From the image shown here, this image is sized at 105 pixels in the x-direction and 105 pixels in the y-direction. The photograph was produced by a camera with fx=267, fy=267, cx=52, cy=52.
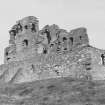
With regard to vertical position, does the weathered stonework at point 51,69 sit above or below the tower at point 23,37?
below

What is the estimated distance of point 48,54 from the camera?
85.6 feet

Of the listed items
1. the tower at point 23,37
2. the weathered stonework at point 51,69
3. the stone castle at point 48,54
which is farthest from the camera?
the tower at point 23,37

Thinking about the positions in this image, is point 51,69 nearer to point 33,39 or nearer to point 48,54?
point 48,54

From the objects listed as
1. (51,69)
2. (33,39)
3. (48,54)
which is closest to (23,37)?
(33,39)

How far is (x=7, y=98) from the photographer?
18.9 meters

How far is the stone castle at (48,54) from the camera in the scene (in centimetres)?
2270

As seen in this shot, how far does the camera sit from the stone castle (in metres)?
22.7

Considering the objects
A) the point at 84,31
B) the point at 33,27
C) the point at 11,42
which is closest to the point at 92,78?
the point at 84,31

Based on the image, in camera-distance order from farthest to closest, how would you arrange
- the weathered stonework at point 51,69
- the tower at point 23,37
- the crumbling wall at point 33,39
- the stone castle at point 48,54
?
the tower at point 23,37 → the crumbling wall at point 33,39 → the stone castle at point 48,54 → the weathered stonework at point 51,69

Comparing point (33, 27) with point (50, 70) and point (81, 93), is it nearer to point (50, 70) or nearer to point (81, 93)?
point (50, 70)

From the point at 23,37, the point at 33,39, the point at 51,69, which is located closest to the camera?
the point at 51,69

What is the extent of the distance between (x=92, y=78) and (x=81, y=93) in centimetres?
478

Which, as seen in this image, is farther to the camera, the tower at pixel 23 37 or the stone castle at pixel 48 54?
the tower at pixel 23 37

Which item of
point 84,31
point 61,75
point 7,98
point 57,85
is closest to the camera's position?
point 7,98
